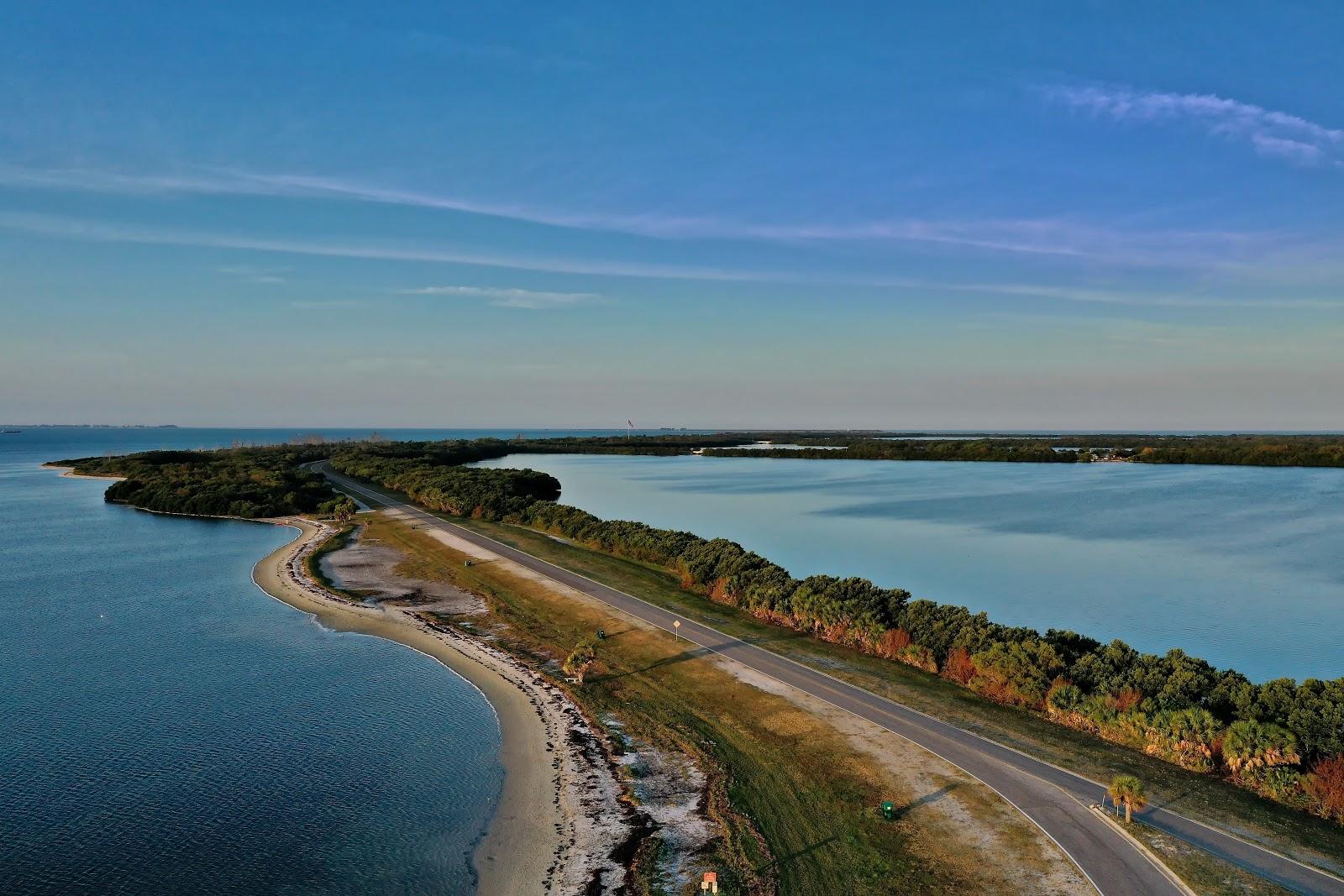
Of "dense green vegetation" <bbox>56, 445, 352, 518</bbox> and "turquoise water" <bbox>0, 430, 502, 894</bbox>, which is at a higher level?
"dense green vegetation" <bbox>56, 445, 352, 518</bbox>

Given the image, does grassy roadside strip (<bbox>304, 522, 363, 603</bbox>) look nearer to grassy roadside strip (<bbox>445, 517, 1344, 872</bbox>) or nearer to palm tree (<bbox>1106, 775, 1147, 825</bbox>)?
grassy roadside strip (<bbox>445, 517, 1344, 872</bbox>)

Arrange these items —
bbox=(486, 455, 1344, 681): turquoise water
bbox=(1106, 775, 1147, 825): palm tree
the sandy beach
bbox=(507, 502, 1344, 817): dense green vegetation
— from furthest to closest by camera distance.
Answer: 1. bbox=(486, 455, 1344, 681): turquoise water
2. bbox=(507, 502, 1344, 817): dense green vegetation
3. bbox=(1106, 775, 1147, 825): palm tree
4. the sandy beach

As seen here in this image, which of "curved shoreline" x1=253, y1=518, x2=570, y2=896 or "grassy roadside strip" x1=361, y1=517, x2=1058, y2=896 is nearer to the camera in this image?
"grassy roadside strip" x1=361, y1=517, x2=1058, y2=896

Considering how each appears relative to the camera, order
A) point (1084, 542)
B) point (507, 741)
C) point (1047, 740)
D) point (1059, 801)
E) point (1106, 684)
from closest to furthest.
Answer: point (1059, 801), point (1047, 740), point (507, 741), point (1106, 684), point (1084, 542)

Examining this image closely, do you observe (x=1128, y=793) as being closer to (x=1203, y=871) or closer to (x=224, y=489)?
(x=1203, y=871)

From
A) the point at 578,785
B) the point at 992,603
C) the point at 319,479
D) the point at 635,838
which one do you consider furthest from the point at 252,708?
the point at 319,479

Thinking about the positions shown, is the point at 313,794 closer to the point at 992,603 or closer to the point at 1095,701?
the point at 1095,701

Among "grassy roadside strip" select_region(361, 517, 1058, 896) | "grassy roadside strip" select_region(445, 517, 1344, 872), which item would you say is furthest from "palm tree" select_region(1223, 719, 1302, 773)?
"grassy roadside strip" select_region(361, 517, 1058, 896)

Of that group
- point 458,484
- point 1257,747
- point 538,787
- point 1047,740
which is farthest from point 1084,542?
point 458,484
